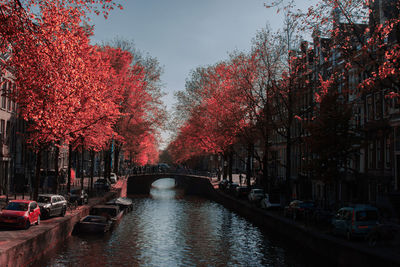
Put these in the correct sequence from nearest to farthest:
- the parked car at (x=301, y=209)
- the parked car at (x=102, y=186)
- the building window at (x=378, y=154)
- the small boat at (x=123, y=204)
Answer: the parked car at (x=301, y=209) < the building window at (x=378, y=154) < the small boat at (x=123, y=204) < the parked car at (x=102, y=186)

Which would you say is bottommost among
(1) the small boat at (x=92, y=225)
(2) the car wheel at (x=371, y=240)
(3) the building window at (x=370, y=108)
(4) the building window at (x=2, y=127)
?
(1) the small boat at (x=92, y=225)

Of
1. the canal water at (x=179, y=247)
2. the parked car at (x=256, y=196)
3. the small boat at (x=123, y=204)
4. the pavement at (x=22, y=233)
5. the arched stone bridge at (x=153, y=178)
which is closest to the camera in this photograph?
the pavement at (x=22, y=233)

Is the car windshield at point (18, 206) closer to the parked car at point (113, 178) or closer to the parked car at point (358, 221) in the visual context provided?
the parked car at point (358, 221)

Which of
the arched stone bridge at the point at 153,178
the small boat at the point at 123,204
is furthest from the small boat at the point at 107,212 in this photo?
the arched stone bridge at the point at 153,178

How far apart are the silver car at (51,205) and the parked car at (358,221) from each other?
19.0 meters

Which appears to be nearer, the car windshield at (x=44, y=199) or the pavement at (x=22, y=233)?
the pavement at (x=22, y=233)

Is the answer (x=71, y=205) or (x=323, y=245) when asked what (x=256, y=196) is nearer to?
(x=71, y=205)

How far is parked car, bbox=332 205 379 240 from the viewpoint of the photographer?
24.0 metres

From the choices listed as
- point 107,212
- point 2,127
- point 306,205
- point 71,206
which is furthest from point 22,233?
point 2,127

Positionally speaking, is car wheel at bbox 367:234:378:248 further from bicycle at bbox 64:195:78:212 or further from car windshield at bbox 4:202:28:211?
bicycle at bbox 64:195:78:212

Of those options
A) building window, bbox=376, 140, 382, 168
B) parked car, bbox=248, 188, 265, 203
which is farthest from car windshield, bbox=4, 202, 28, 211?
building window, bbox=376, 140, 382, 168

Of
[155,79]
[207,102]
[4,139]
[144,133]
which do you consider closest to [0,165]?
[4,139]

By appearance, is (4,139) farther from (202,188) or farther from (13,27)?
(202,188)

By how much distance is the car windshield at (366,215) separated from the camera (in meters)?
24.5
